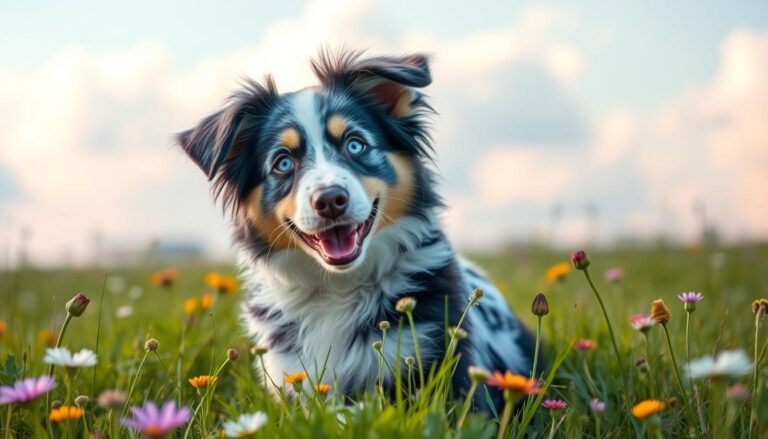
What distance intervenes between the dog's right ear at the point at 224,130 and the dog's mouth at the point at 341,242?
67cm

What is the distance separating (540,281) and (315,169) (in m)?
5.24

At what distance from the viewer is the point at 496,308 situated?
396cm

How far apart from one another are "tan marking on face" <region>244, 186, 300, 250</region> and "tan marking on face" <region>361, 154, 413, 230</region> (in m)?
0.36

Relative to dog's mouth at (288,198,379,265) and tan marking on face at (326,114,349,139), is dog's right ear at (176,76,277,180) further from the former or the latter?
dog's mouth at (288,198,379,265)

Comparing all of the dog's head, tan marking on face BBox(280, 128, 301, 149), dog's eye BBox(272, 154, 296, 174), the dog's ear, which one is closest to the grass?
the dog's head

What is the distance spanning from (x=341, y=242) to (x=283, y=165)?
0.53m

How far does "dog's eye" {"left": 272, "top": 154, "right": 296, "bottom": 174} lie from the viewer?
3318 millimetres

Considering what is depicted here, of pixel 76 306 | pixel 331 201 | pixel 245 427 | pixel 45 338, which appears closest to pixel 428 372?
pixel 331 201

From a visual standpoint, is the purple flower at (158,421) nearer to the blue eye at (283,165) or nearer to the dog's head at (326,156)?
the dog's head at (326,156)

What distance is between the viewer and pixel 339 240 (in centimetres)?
307

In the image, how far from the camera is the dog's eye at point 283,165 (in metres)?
3.32

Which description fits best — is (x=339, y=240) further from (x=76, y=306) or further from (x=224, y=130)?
(x=76, y=306)

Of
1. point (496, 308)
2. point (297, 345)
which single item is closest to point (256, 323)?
point (297, 345)

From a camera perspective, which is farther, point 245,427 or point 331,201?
point 331,201
